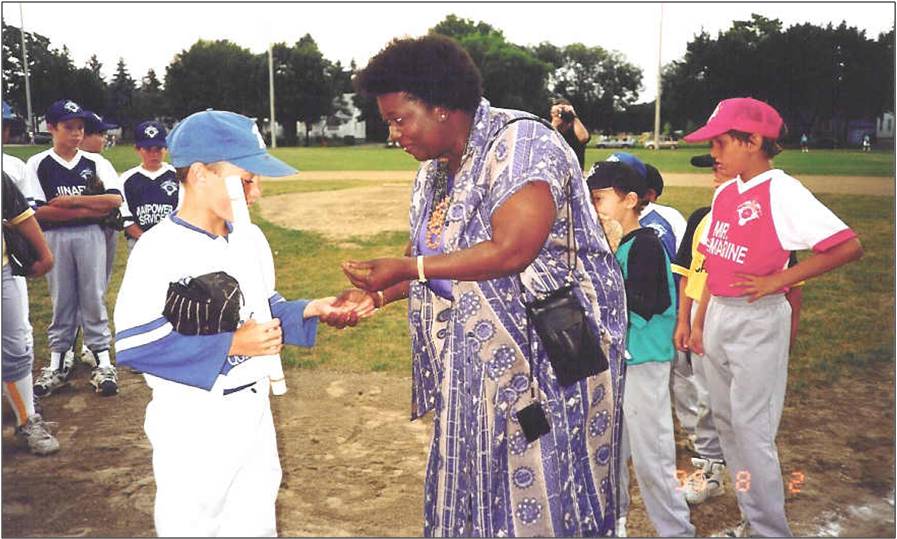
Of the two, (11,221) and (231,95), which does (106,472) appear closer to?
(11,221)

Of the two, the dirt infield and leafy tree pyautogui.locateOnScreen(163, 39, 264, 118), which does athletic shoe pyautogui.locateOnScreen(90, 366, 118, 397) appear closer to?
the dirt infield

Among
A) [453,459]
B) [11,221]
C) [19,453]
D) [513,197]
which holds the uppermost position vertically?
[513,197]

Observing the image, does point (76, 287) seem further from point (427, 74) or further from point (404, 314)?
point (427, 74)

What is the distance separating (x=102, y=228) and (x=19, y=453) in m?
2.14

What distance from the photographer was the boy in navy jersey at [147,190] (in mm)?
6449

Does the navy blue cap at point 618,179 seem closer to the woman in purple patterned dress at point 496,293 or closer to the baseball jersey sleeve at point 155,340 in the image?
the woman in purple patterned dress at point 496,293

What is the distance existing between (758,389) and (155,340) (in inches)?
95.9

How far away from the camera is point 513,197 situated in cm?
241

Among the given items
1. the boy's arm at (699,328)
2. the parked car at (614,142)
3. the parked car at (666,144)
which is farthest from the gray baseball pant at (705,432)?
the parked car at (614,142)

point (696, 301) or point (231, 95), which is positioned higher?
point (231, 95)

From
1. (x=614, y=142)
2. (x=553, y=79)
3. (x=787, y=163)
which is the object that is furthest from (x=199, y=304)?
(x=553, y=79)

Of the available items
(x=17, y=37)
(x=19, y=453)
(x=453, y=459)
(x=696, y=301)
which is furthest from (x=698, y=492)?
(x=17, y=37)

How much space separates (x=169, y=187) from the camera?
21.4ft

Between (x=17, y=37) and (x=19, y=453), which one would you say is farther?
(x=17, y=37)
